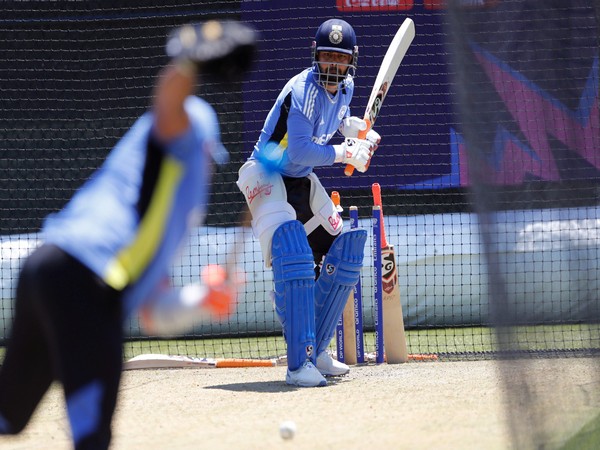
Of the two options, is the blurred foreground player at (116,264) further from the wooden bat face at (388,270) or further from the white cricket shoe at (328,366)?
the wooden bat face at (388,270)

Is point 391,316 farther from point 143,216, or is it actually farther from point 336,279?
point 143,216

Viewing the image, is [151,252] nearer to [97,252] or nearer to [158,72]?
[97,252]

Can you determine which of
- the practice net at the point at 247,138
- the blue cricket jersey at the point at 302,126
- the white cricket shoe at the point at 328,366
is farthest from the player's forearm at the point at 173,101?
the practice net at the point at 247,138

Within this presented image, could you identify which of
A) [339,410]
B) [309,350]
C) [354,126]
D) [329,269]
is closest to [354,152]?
[354,126]

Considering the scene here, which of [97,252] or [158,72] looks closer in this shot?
[97,252]

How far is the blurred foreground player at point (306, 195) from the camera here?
5773 mm

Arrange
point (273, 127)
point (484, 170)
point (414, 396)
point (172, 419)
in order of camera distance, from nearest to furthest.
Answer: point (484, 170) < point (172, 419) < point (414, 396) < point (273, 127)

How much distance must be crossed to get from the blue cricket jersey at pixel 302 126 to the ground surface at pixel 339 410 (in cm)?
133

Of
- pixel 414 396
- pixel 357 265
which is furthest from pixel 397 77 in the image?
pixel 414 396

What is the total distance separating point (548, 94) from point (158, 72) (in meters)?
6.45

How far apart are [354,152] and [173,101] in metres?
3.32

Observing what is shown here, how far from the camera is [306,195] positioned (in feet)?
20.0

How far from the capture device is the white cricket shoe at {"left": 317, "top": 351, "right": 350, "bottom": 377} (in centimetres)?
625

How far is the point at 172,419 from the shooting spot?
5.07 m
